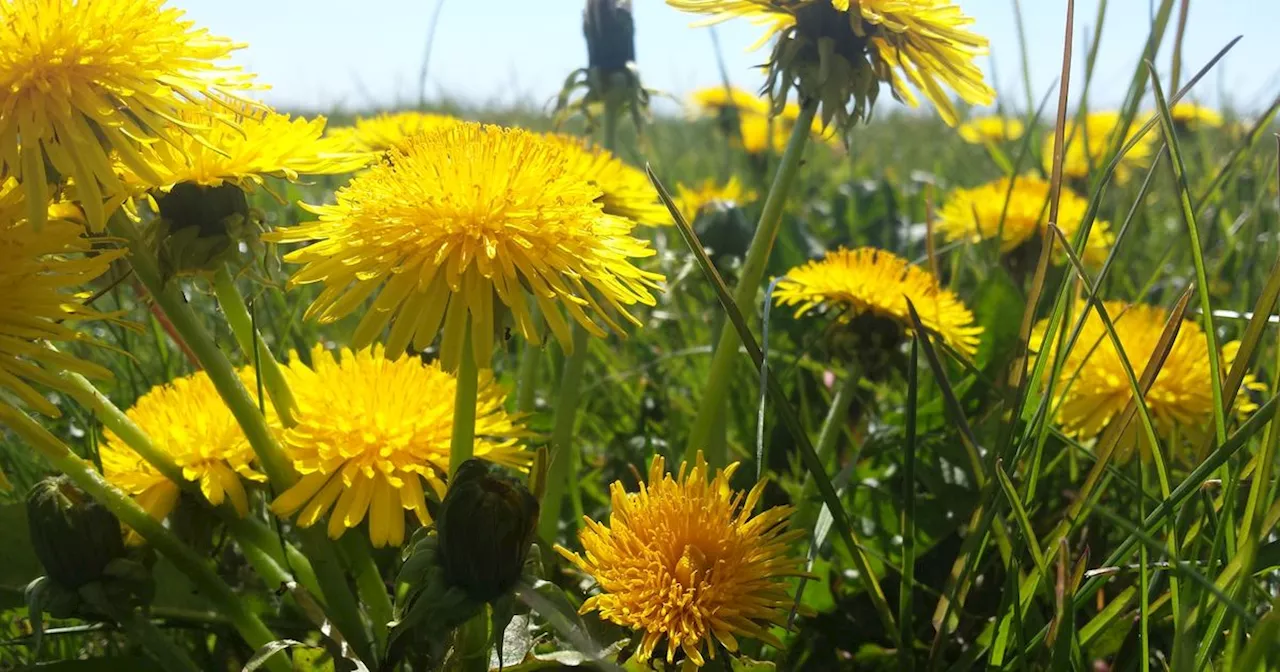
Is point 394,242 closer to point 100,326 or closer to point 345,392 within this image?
point 345,392

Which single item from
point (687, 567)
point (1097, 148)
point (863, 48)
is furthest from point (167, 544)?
point (1097, 148)

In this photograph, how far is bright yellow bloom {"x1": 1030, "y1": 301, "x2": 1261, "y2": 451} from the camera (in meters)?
1.46

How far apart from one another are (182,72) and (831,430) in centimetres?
99

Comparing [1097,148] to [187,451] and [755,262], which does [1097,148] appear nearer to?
[755,262]

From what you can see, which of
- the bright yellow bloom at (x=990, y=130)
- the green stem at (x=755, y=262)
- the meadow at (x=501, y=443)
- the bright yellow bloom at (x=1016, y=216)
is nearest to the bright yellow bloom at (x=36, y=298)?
the meadow at (x=501, y=443)

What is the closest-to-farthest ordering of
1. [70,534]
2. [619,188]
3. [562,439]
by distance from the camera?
[70,534]
[562,439]
[619,188]

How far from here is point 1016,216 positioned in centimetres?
239

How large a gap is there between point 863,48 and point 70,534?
110cm

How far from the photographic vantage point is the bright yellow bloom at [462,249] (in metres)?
0.90

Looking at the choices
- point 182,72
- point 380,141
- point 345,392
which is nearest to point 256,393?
point 345,392

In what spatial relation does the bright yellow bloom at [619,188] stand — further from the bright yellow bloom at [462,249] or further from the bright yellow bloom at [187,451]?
the bright yellow bloom at [187,451]

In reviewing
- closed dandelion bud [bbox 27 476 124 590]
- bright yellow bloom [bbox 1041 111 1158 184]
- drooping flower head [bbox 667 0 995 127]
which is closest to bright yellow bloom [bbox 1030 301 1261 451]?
drooping flower head [bbox 667 0 995 127]

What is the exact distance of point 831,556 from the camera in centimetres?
152

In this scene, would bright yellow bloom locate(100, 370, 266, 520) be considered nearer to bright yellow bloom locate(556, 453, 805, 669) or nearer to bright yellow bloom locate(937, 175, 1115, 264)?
bright yellow bloom locate(556, 453, 805, 669)
